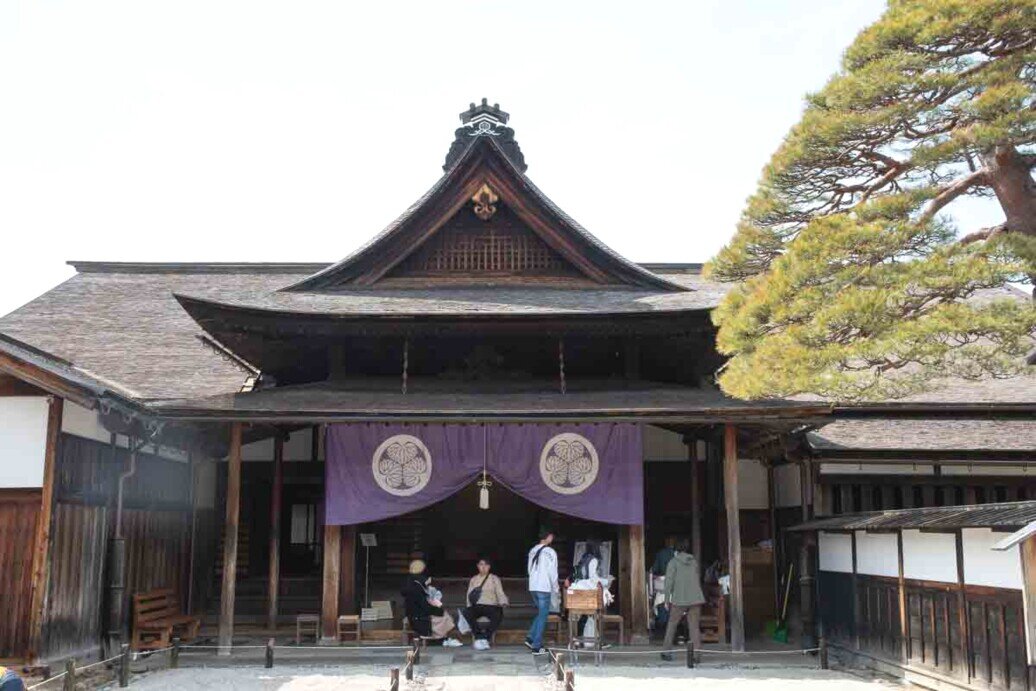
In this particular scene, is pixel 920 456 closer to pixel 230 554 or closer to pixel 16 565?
pixel 230 554

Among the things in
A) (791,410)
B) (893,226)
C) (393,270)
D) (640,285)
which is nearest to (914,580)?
(791,410)

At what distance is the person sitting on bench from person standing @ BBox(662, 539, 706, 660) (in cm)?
247

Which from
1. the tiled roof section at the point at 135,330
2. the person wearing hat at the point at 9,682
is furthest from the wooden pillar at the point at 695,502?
the person wearing hat at the point at 9,682

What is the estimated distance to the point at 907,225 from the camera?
9336 millimetres

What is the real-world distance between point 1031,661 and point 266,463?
42.5ft

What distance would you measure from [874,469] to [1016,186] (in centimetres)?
626

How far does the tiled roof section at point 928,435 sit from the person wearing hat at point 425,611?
20.0 ft

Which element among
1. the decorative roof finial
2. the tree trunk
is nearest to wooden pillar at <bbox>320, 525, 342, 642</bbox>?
the tree trunk

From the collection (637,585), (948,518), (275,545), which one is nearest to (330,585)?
(275,545)

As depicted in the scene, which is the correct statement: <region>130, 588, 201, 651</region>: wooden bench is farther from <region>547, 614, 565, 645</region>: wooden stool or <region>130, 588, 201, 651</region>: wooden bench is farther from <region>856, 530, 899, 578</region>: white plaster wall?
<region>856, 530, 899, 578</region>: white plaster wall

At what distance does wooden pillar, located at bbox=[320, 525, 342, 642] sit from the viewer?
13828 millimetres

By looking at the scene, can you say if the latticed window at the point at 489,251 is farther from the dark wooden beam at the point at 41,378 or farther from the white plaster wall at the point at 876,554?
the dark wooden beam at the point at 41,378

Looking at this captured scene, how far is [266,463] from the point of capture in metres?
17.4

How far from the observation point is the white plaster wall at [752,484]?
16984 mm
